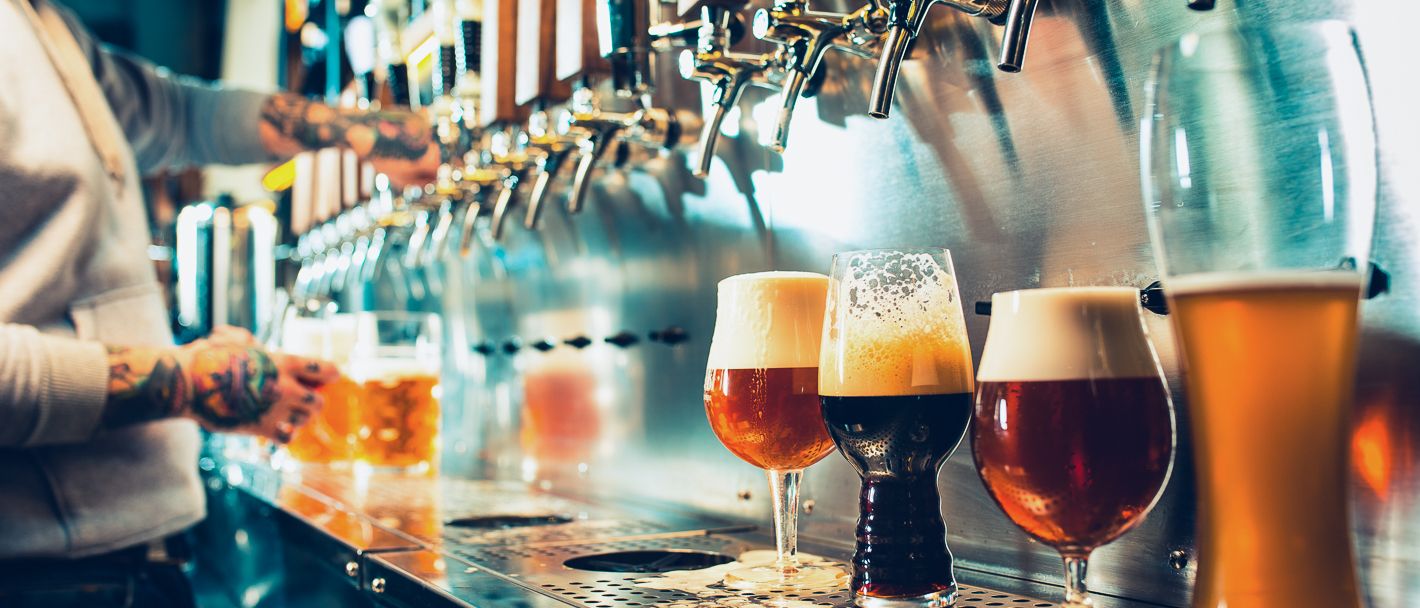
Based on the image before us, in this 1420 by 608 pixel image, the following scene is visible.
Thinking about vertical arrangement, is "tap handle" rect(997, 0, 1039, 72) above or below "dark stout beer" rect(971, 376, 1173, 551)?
above

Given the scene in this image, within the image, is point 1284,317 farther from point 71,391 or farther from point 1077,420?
point 71,391

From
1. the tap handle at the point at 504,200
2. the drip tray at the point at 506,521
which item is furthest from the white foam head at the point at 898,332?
the tap handle at the point at 504,200

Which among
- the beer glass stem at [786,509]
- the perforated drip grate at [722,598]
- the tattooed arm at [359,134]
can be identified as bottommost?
the perforated drip grate at [722,598]

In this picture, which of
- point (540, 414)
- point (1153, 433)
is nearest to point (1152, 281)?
point (1153, 433)

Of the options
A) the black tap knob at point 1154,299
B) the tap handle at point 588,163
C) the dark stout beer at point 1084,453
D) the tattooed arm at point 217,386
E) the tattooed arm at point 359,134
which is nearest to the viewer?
the dark stout beer at point 1084,453

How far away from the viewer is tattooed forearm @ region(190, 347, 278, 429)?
1611mm

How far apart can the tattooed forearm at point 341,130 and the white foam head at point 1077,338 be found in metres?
1.71

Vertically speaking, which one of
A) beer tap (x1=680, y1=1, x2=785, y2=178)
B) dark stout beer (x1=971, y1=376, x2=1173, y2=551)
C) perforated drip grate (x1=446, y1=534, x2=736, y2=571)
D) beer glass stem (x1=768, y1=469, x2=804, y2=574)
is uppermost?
beer tap (x1=680, y1=1, x2=785, y2=178)

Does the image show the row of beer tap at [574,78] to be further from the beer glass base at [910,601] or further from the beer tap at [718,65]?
the beer glass base at [910,601]

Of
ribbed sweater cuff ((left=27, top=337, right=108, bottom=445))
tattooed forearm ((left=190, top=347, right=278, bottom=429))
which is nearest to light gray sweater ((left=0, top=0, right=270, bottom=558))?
ribbed sweater cuff ((left=27, top=337, right=108, bottom=445))

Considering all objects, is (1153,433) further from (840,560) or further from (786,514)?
(840,560)

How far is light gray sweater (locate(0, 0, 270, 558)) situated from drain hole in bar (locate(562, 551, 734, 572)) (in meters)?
0.72

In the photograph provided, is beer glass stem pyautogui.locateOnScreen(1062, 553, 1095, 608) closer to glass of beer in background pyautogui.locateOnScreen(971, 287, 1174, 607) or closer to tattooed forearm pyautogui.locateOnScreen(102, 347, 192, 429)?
glass of beer in background pyautogui.locateOnScreen(971, 287, 1174, 607)

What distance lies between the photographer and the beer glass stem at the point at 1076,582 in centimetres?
71
